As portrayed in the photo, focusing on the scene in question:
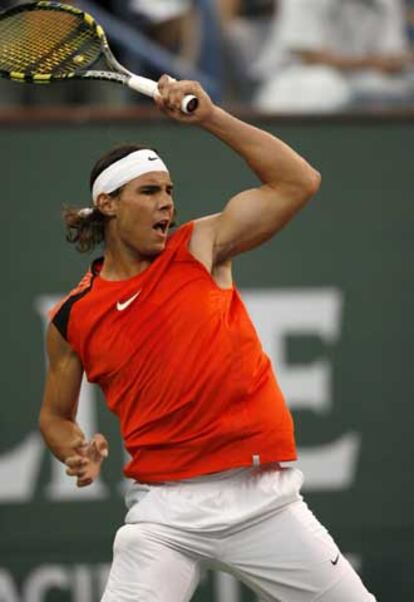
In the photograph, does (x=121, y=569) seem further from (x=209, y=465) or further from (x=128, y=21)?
(x=128, y=21)

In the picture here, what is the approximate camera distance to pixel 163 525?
510cm

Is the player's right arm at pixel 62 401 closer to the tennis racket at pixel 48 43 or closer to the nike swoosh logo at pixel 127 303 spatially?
the nike swoosh logo at pixel 127 303

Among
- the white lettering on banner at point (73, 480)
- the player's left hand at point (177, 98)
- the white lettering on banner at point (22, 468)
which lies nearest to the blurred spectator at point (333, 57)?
the white lettering on banner at point (73, 480)

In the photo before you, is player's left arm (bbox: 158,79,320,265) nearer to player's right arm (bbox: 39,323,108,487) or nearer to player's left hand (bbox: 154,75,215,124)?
player's left hand (bbox: 154,75,215,124)

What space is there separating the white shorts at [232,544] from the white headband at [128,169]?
3.31 feet

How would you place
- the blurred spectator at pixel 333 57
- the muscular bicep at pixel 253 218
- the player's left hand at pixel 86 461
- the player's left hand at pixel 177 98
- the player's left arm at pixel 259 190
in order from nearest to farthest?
1. the player's left hand at pixel 177 98
2. the player's left arm at pixel 259 190
3. the muscular bicep at pixel 253 218
4. the player's left hand at pixel 86 461
5. the blurred spectator at pixel 333 57

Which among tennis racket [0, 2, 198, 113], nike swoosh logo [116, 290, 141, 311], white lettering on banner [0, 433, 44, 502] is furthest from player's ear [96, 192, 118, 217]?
white lettering on banner [0, 433, 44, 502]

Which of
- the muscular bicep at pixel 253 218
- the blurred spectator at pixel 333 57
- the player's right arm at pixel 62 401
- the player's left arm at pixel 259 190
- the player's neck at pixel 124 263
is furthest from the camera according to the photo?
the blurred spectator at pixel 333 57

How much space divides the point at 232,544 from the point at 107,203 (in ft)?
3.94

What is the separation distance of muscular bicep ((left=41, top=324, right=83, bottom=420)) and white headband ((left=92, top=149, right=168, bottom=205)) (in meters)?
0.52

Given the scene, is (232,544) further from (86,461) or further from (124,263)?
(124,263)

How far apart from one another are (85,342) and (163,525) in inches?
25.9

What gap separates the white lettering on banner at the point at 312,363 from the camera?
7.34 meters

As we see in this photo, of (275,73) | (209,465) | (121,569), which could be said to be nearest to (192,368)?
(209,465)
